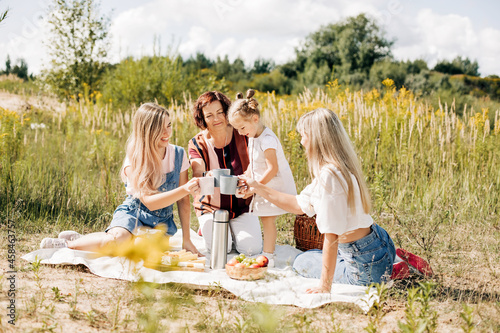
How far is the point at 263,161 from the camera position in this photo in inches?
148

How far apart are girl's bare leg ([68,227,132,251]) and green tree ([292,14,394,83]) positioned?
89.5 feet

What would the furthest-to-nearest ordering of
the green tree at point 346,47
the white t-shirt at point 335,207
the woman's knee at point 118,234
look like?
the green tree at point 346,47 < the woman's knee at point 118,234 < the white t-shirt at point 335,207

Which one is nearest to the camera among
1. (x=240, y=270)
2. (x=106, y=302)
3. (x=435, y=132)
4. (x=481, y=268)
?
(x=106, y=302)

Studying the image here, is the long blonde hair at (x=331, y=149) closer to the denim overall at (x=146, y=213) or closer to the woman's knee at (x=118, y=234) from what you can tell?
the denim overall at (x=146, y=213)

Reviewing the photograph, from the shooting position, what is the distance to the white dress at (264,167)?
3660 millimetres

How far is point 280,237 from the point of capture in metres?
4.38

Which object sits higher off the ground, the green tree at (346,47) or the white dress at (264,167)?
the green tree at (346,47)

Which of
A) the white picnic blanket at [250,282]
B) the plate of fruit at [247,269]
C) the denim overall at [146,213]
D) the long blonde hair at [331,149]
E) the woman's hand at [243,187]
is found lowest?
the white picnic blanket at [250,282]

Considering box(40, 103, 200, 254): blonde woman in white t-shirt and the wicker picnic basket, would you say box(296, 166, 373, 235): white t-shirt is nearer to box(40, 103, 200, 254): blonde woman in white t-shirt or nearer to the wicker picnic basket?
the wicker picnic basket

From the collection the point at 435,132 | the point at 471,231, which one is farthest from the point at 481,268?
the point at 435,132

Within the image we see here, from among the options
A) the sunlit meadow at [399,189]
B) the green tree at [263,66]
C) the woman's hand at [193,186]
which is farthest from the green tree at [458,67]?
the woman's hand at [193,186]

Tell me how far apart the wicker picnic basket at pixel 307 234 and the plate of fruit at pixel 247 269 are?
2.54 ft

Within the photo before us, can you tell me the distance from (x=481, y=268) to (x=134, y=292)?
8.56ft

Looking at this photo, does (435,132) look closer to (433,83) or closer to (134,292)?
(134,292)
